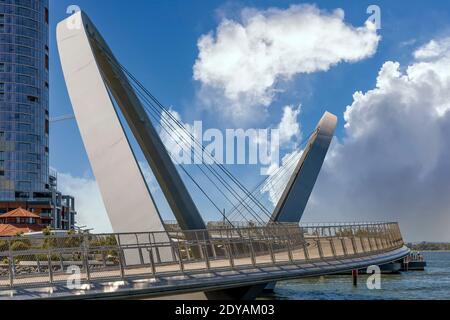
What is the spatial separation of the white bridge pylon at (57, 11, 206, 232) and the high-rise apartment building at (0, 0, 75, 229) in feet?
258

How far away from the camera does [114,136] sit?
68.1ft

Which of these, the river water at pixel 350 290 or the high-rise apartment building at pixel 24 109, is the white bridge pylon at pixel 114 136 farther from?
the high-rise apartment building at pixel 24 109

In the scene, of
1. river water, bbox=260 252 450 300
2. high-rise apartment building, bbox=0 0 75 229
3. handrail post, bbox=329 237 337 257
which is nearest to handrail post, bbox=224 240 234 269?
handrail post, bbox=329 237 337 257

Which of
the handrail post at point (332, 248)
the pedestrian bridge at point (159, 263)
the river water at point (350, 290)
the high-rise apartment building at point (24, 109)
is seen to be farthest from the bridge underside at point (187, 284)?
the high-rise apartment building at point (24, 109)

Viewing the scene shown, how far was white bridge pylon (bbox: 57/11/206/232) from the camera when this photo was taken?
1994 cm

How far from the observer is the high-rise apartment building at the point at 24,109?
322 feet

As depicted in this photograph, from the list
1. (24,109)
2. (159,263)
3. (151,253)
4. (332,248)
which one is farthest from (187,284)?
(24,109)

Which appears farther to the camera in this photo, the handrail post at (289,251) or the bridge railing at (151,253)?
the handrail post at (289,251)

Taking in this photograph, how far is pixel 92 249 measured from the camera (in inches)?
519

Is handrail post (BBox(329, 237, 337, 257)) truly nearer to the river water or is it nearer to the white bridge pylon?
the white bridge pylon

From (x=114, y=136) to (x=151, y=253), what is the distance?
7.76m

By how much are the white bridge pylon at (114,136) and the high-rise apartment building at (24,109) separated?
78.6 meters

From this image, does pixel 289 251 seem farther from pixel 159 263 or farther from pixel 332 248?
pixel 159 263

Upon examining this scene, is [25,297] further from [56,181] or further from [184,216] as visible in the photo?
[56,181]
